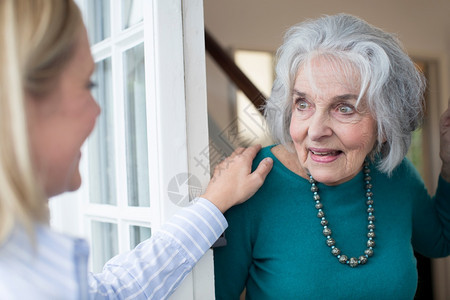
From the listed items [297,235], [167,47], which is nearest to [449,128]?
[297,235]

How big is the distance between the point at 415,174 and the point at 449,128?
0.20 meters

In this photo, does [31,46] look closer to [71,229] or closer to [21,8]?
[21,8]

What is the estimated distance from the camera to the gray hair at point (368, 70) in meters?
1.29

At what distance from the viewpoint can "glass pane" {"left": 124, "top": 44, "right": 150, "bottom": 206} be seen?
53.1 inches

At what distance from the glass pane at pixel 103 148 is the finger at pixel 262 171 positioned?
21.2 inches

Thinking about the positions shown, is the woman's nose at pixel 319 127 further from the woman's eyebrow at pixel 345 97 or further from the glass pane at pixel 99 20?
the glass pane at pixel 99 20

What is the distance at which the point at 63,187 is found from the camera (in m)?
0.74

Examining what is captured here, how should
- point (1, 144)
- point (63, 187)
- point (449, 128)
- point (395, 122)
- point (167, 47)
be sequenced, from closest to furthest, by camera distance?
point (1, 144)
point (63, 187)
point (167, 47)
point (395, 122)
point (449, 128)

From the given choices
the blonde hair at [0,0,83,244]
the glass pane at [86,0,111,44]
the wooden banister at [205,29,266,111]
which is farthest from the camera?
the wooden banister at [205,29,266,111]

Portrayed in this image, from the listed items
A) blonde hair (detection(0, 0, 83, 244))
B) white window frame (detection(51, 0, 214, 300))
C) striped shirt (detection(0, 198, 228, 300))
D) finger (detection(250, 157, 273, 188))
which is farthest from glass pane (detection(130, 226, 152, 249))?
Answer: blonde hair (detection(0, 0, 83, 244))

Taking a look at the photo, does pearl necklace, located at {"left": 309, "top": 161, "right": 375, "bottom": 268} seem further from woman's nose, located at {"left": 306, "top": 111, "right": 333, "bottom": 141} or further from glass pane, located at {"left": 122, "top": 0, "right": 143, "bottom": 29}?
glass pane, located at {"left": 122, "top": 0, "right": 143, "bottom": 29}

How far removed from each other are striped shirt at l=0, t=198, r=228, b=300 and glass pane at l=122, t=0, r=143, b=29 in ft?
1.82

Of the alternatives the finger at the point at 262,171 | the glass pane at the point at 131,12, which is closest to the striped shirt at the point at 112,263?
the finger at the point at 262,171

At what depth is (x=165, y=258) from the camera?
112 cm
